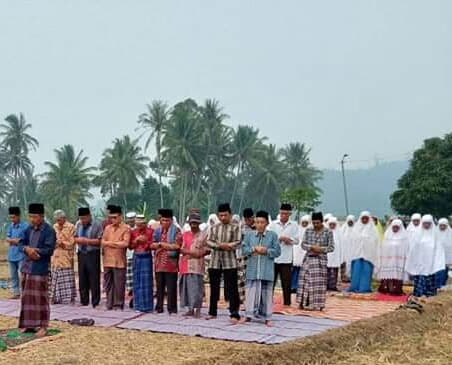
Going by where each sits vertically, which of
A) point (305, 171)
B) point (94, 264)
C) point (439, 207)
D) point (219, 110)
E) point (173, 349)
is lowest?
point (173, 349)

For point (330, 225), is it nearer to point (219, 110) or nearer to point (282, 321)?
point (282, 321)

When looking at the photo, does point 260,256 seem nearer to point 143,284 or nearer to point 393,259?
point 143,284

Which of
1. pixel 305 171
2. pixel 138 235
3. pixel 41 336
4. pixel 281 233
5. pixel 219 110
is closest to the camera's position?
pixel 41 336

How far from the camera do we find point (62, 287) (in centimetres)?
Answer: 1008

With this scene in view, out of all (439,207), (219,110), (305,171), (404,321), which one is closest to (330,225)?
(404,321)

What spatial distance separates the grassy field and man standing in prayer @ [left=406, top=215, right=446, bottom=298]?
322 centimetres

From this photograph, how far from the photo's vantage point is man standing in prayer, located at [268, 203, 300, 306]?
1010 centimetres

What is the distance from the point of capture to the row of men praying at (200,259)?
826cm

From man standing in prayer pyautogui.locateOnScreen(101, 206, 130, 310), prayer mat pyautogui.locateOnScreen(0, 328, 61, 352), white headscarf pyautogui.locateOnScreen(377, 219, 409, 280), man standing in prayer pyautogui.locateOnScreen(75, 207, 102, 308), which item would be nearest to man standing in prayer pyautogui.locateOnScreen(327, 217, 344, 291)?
white headscarf pyautogui.locateOnScreen(377, 219, 409, 280)

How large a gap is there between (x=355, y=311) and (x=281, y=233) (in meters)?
1.62

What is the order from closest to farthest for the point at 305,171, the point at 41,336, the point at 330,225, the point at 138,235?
the point at 41,336 → the point at 138,235 → the point at 330,225 → the point at 305,171

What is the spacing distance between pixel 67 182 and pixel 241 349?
43808 millimetres

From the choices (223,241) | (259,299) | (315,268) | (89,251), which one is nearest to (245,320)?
(259,299)

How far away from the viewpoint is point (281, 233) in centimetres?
1039
